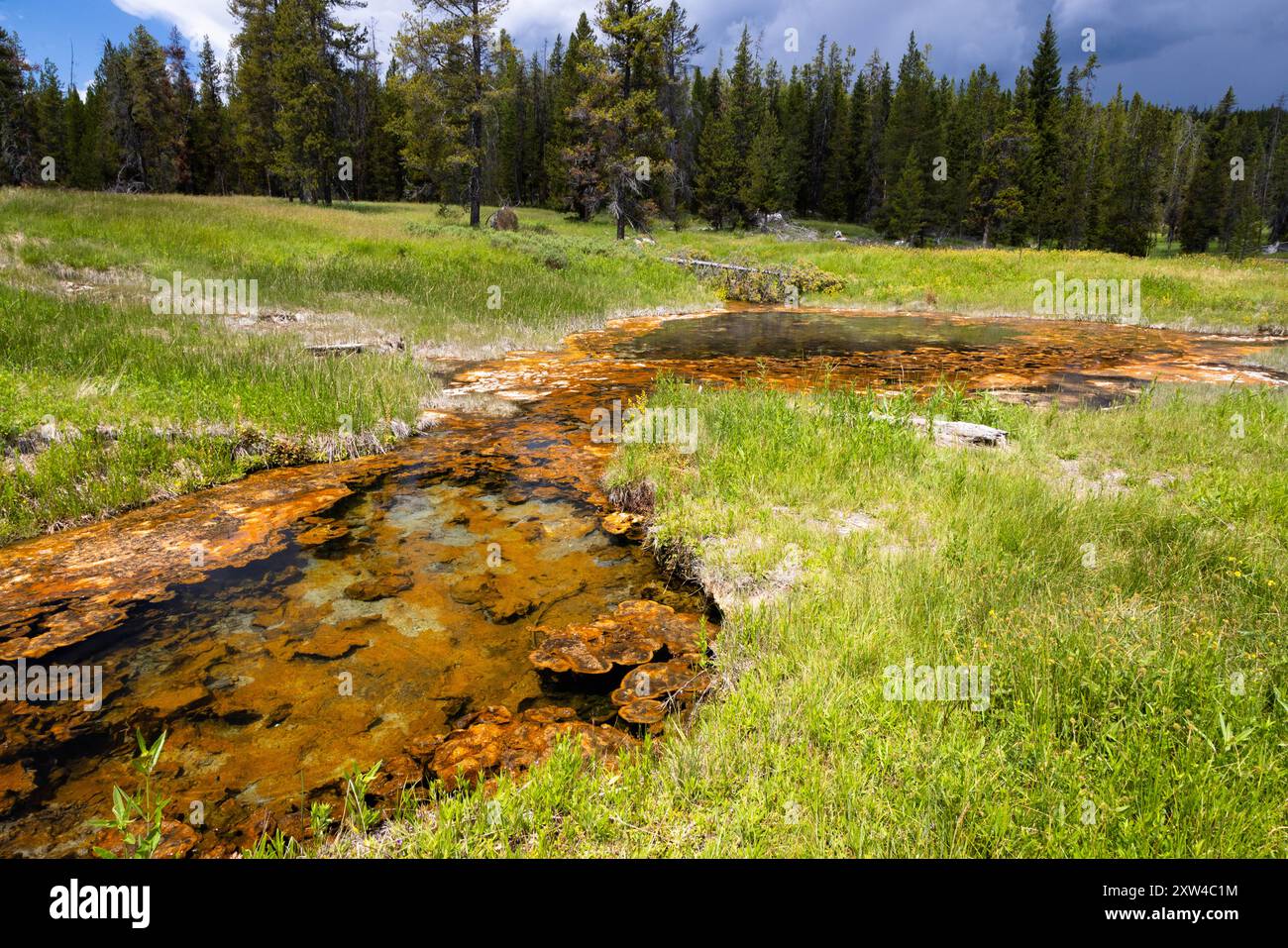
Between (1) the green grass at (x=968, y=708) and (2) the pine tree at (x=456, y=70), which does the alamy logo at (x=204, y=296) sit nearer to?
(1) the green grass at (x=968, y=708)

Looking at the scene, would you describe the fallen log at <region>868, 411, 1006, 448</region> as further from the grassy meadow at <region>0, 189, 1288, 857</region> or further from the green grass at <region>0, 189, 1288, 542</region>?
the green grass at <region>0, 189, 1288, 542</region>

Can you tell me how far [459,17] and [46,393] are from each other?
35709 millimetres

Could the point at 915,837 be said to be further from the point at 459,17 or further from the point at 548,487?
the point at 459,17

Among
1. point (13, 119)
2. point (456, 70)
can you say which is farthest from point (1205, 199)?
point (13, 119)

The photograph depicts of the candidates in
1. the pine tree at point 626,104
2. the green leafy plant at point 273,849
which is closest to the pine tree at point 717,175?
the pine tree at point 626,104

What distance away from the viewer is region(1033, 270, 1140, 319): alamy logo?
85.6 feet

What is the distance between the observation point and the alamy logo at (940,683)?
350 cm

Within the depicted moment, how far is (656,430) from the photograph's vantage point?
908 centimetres

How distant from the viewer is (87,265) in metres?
16.6

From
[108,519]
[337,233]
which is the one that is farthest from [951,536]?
[337,233]

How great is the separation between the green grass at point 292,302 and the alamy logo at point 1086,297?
0.63 m

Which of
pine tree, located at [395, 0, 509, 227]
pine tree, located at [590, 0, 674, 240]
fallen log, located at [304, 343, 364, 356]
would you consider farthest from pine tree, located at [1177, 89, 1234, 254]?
fallen log, located at [304, 343, 364, 356]
